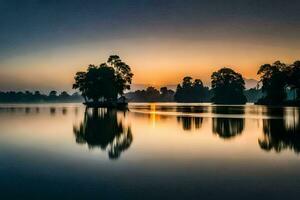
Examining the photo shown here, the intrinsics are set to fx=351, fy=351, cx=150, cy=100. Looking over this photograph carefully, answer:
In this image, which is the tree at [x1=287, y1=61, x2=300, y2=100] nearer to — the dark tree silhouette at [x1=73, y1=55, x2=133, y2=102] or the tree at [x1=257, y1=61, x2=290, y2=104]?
the tree at [x1=257, y1=61, x2=290, y2=104]

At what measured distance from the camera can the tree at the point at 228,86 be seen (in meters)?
156

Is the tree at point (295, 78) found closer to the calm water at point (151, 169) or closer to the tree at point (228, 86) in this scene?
the tree at point (228, 86)

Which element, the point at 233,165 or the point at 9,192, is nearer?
the point at 9,192

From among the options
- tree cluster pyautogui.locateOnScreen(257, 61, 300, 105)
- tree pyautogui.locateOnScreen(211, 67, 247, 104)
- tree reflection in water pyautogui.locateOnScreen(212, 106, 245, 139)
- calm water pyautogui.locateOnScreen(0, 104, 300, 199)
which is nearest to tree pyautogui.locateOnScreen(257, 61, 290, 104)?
tree cluster pyautogui.locateOnScreen(257, 61, 300, 105)

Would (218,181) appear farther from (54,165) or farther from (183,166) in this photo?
(54,165)

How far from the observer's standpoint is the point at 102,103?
107500 millimetres

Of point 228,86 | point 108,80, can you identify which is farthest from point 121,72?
point 228,86

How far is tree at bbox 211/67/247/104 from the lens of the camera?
15625 centimetres

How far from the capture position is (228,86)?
156 meters

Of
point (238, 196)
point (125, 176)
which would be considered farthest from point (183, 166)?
point (238, 196)

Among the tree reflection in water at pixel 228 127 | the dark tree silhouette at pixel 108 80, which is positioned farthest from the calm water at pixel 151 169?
the dark tree silhouette at pixel 108 80

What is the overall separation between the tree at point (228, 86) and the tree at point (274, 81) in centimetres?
3469

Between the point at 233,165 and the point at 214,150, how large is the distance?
4.77 meters

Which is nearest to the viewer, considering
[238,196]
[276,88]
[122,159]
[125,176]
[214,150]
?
[238,196]
